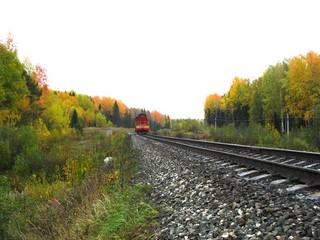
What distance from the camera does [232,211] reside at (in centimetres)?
390

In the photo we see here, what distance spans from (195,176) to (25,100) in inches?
1282

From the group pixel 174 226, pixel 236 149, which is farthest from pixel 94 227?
pixel 236 149

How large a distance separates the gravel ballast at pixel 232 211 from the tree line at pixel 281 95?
57.9 feet

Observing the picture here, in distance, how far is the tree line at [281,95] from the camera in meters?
37.3

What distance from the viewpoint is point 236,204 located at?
411cm

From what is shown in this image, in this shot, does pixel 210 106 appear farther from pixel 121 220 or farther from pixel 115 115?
pixel 121 220

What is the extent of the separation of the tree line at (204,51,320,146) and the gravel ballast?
17.7m

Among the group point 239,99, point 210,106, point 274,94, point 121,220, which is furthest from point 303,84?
point 210,106

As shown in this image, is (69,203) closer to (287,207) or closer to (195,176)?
(195,176)

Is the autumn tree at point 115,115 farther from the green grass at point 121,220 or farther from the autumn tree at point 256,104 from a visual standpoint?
the green grass at point 121,220

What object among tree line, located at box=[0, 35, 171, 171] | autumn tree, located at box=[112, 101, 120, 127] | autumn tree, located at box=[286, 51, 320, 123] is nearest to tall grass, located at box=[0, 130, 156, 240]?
Result: tree line, located at box=[0, 35, 171, 171]

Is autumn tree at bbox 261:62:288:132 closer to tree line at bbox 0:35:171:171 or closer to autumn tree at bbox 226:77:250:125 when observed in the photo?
autumn tree at bbox 226:77:250:125

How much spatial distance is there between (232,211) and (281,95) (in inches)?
1720

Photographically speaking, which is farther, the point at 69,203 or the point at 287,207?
the point at 69,203
